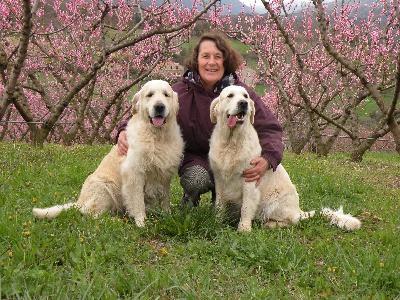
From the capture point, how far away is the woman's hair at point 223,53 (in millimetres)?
4430

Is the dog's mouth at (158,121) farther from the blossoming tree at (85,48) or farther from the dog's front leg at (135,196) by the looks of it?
the blossoming tree at (85,48)

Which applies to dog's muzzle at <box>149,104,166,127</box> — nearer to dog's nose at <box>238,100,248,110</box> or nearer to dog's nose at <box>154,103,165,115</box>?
dog's nose at <box>154,103,165,115</box>

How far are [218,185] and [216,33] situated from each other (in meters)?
1.73

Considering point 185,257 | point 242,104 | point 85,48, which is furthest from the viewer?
point 85,48

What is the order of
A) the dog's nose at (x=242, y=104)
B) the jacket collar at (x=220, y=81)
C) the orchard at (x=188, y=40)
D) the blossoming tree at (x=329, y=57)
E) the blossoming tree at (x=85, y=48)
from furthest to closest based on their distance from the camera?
the blossoming tree at (x=329, y=57), the orchard at (x=188, y=40), the blossoming tree at (x=85, y=48), the jacket collar at (x=220, y=81), the dog's nose at (x=242, y=104)

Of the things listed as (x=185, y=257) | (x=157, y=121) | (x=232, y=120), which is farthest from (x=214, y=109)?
(x=185, y=257)

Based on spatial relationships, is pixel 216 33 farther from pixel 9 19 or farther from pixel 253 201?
pixel 9 19

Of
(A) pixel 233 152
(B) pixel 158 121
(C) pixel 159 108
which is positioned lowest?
(A) pixel 233 152

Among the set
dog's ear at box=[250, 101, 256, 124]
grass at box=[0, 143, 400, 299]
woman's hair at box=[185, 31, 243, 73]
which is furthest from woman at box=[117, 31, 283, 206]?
grass at box=[0, 143, 400, 299]

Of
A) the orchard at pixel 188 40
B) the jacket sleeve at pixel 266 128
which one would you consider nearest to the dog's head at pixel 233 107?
the jacket sleeve at pixel 266 128

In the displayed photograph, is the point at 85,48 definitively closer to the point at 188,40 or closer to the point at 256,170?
the point at 188,40

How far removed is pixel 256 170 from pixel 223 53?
138 centimetres

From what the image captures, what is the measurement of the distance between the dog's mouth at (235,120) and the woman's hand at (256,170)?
1.29ft

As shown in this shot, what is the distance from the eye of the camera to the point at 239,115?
3883mm
